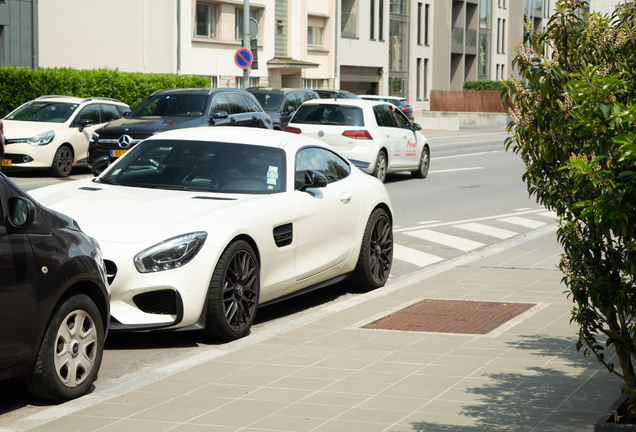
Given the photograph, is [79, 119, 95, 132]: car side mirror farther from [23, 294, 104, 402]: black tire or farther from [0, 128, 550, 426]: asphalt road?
[23, 294, 104, 402]: black tire

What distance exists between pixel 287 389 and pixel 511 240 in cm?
809

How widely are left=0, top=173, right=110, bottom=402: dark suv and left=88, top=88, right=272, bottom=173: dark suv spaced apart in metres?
12.0

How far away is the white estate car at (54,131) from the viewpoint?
1911cm

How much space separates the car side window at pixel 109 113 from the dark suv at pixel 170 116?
2.67m

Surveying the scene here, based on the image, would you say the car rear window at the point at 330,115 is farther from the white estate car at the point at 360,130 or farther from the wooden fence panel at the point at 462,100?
the wooden fence panel at the point at 462,100

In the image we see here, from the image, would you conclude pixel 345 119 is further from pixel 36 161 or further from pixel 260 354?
pixel 260 354

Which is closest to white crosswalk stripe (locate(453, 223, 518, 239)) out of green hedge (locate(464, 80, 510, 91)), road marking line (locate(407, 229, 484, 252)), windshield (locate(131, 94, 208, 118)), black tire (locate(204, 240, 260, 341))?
road marking line (locate(407, 229, 484, 252))

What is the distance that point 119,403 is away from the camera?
5.09 metres

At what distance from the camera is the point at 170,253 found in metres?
6.45

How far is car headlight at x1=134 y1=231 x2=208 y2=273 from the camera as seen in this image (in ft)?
20.9

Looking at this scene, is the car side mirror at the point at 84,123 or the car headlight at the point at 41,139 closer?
the car headlight at the point at 41,139

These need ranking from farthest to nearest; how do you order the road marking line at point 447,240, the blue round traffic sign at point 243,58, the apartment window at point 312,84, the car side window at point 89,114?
1. the apartment window at point 312,84
2. the blue round traffic sign at point 243,58
3. the car side window at point 89,114
4. the road marking line at point 447,240

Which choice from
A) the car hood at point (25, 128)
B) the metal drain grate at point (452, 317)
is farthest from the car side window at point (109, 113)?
the metal drain grate at point (452, 317)

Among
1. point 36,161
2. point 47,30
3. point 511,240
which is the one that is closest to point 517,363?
point 511,240
